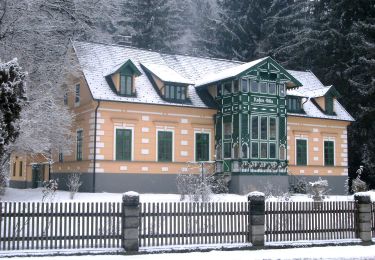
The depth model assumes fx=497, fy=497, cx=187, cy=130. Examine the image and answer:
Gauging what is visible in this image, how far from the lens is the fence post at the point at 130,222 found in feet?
46.0

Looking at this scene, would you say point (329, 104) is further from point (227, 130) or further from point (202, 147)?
point (202, 147)

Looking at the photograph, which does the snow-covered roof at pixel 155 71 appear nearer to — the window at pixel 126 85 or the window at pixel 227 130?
the window at pixel 126 85

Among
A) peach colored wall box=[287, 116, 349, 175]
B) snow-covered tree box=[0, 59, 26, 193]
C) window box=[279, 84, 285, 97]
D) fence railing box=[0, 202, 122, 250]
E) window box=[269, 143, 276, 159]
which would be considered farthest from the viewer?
peach colored wall box=[287, 116, 349, 175]

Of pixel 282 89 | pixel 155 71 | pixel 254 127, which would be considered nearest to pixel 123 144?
pixel 155 71

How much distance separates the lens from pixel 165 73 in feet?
107

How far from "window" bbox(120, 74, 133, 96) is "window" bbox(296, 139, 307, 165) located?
13.3 metres

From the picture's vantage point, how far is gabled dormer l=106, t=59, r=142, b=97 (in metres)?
30.4

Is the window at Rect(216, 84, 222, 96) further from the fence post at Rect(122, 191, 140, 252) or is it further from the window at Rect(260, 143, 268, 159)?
the fence post at Rect(122, 191, 140, 252)


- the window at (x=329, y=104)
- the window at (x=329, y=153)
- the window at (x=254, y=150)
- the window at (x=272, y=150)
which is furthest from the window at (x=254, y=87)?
the window at (x=329, y=153)

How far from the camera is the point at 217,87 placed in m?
33.5

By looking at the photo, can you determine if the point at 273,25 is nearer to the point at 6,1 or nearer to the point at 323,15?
the point at 323,15

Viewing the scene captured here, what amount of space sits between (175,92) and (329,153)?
13.4 m

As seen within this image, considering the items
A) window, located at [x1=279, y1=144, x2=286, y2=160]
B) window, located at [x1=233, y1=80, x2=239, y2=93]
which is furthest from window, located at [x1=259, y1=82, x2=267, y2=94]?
window, located at [x1=279, y1=144, x2=286, y2=160]

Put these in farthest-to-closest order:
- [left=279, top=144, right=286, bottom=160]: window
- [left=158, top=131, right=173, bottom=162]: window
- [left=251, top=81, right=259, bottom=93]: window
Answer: [left=279, top=144, right=286, bottom=160]: window, [left=251, top=81, right=259, bottom=93]: window, [left=158, top=131, right=173, bottom=162]: window
